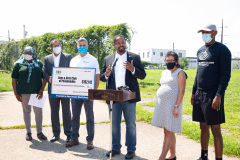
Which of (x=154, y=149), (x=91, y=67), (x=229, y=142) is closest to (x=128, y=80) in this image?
(x=91, y=67)

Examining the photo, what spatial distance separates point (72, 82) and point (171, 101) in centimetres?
213

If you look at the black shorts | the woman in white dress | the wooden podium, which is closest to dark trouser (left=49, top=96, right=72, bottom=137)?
the wooden podium

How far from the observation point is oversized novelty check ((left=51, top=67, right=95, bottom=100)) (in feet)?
15.3

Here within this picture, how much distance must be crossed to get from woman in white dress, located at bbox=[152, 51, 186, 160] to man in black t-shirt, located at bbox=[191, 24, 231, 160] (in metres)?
0.33

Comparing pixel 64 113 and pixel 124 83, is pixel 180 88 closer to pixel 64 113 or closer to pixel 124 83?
pixel 124 83

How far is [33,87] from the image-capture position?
5.20 meters

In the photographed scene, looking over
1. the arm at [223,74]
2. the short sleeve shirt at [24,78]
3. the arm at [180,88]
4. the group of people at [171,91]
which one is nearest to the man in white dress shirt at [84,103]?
the group of people at [171,91]

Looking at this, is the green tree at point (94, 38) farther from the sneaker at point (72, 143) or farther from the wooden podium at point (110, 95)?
the wooden podium at point (110, 95)

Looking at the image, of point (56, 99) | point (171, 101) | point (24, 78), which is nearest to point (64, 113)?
point (56, 99)

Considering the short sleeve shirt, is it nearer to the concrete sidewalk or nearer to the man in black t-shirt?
the concrete sidewalk

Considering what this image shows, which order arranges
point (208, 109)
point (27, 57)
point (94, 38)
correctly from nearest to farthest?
1. point (208, 109)
2. point (27, 57)
3. point (94, 38)

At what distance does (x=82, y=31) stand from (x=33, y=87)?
1138 centimetres

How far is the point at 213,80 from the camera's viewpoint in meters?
3.68

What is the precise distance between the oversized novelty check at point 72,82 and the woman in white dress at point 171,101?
1.49 meters
